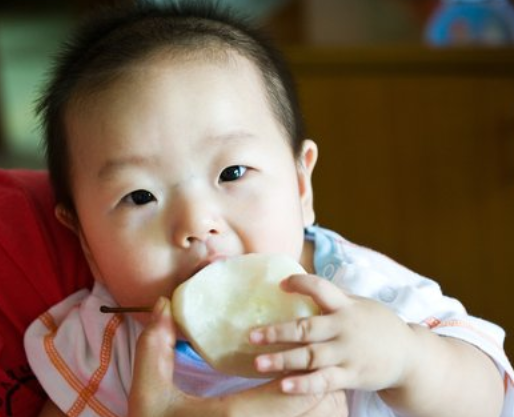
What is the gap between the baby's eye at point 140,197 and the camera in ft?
3.24

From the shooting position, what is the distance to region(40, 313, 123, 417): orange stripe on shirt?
1.06 metres

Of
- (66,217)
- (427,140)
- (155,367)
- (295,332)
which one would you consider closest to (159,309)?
(155,367)

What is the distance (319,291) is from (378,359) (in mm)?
88

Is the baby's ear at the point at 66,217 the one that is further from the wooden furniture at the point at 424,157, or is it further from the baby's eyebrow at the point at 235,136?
the wooden furniture at the point at 424,157

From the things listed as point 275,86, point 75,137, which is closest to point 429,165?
point 275,86

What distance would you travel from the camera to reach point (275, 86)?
1.11 m

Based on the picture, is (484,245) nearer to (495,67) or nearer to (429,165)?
(429,165)

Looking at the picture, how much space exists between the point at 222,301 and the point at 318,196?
4.60 feet

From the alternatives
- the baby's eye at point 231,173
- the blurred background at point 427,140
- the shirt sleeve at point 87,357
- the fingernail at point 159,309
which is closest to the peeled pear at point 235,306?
the fingernail at point 159,309

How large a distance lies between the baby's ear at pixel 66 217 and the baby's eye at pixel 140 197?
168mm

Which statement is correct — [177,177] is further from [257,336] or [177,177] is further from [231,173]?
[257,336]

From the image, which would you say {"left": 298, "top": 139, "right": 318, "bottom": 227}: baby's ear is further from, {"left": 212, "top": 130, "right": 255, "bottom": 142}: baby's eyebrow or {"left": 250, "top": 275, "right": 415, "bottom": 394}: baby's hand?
{"left": 250, "top": 275, "right": 415, "bottom": 394}: baby's hand

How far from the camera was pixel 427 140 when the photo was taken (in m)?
2.13

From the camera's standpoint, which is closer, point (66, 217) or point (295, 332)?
point (295, 332)
